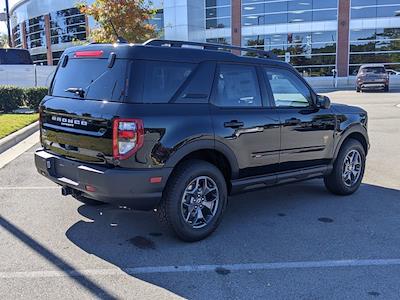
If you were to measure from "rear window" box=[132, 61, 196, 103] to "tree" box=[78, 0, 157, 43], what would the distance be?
43.2 feet

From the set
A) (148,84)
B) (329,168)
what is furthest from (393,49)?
(148,84)

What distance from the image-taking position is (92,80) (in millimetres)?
4633

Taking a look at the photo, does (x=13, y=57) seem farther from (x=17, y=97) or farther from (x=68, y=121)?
(x=68, y=121)

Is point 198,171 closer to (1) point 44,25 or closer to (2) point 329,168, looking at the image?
(2) point 329,168

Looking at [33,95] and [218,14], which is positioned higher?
[218,14]

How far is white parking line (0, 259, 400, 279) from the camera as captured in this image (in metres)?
3.98

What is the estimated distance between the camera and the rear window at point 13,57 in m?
21.5

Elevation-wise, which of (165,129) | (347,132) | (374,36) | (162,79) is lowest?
(347,132)

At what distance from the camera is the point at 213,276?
3979mm

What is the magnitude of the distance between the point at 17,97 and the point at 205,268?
1321cm

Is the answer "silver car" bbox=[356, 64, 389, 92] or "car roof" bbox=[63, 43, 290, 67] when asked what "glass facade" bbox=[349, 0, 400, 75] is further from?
"car roof" bbox=[63, 43, 290, 67]

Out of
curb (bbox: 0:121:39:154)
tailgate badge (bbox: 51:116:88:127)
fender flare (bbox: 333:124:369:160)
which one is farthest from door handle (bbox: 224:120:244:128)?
curb (bbox: 0:121:39:154)

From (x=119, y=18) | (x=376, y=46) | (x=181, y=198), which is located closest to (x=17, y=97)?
(x=119, y=18)

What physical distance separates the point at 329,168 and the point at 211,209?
6.91 feet
